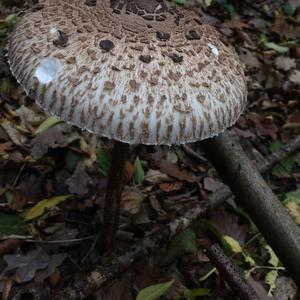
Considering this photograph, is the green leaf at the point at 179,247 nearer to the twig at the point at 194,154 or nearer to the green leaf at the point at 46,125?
the twig at the point at 194,154

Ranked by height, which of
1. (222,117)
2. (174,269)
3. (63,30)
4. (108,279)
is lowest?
(174,269)

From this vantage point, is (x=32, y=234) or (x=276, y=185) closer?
(x=32, y=234)

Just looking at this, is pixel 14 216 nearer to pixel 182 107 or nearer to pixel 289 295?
pixel 182 107

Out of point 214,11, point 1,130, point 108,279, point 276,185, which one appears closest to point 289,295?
point 276,185

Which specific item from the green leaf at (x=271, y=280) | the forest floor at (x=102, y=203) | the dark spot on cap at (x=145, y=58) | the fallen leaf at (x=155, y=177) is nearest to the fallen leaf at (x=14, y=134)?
the forest floor at (x=102, y=203)

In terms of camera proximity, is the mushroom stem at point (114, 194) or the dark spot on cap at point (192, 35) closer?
the dark spot on cap at point (192, 35)

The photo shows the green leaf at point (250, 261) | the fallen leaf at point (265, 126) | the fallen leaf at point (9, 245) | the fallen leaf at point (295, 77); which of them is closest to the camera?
the fallen leaf at point (9, 245)

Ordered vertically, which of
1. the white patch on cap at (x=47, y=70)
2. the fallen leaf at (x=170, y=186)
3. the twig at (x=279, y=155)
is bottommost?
the fallen leaf at (x=170, y=186)
